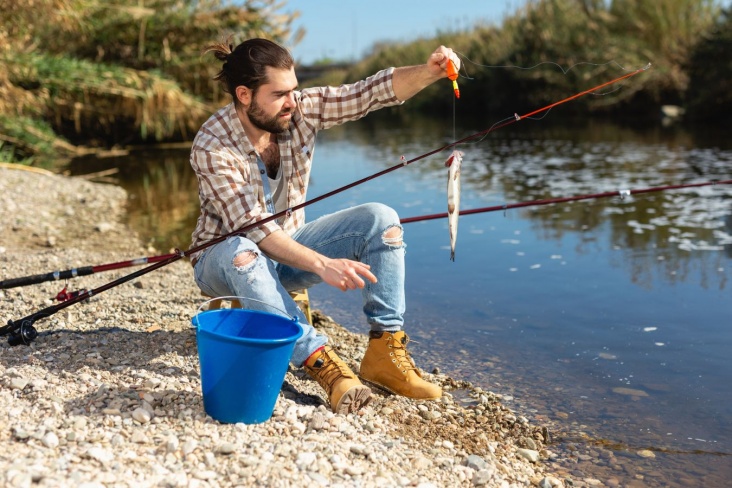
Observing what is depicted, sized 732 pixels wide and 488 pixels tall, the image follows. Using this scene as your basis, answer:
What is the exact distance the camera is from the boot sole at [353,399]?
321 centimetres

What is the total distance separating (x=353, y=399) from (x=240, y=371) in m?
0.56

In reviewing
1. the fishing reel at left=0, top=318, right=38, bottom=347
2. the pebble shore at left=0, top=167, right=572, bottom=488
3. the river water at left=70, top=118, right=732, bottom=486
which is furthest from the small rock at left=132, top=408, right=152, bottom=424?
the river water at left=70, top=118, right=732, bottom=486

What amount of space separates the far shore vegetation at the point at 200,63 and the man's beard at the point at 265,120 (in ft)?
9.31

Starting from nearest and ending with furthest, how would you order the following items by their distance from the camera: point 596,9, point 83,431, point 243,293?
point 83,431 < point 243,293 < point 596,9

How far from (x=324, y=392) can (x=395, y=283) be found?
564 millimetres

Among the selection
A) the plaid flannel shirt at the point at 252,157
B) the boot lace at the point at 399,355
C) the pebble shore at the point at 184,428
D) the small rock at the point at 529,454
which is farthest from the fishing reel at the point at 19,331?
the small rock at the point at 529,454

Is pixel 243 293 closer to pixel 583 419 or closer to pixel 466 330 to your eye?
pixel 583 419

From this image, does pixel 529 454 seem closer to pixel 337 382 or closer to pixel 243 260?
pixel 337 382

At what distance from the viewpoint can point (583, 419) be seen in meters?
3.59

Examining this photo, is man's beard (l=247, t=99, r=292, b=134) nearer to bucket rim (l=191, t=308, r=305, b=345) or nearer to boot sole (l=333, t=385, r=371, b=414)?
bucket rim (l=191, t=308, r=305, b=345)

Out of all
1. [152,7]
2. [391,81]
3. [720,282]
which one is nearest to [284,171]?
[391,81]

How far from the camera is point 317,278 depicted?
366 cm

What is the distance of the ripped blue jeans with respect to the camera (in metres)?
3.30

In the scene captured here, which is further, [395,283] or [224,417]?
[395,283]
